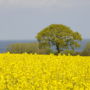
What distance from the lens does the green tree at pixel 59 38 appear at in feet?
237

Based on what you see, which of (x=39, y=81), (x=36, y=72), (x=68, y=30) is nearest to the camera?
(x=39, y=81)

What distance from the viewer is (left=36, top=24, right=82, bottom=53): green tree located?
72.3m

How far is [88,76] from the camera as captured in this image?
36.3 feet

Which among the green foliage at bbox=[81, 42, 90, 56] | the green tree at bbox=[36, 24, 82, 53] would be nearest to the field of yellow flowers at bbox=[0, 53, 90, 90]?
the green foliage at bbox=[81, 42, 90, 56]

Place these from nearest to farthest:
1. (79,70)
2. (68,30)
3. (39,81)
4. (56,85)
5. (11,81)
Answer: (56,85) → (39,81) → (11,81) → (79,70) → (68,30)

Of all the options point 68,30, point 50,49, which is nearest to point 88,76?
point 50,49

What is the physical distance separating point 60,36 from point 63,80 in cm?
6338

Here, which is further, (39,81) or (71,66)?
(71,66)

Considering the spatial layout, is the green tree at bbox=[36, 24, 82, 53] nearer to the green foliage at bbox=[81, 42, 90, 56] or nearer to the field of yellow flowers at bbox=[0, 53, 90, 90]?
the green foliage at bbox=[81, 42, 90, 56]

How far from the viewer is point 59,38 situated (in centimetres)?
7356

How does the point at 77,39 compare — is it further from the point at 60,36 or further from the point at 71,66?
the point at 71,66

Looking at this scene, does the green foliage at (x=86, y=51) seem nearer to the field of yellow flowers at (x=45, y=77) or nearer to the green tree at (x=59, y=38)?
the green tree at (x=59, y=38)

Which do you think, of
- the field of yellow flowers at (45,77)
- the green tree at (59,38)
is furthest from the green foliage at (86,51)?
the field of yellow flowers at (45,77)

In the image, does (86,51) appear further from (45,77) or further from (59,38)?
(45,77)
